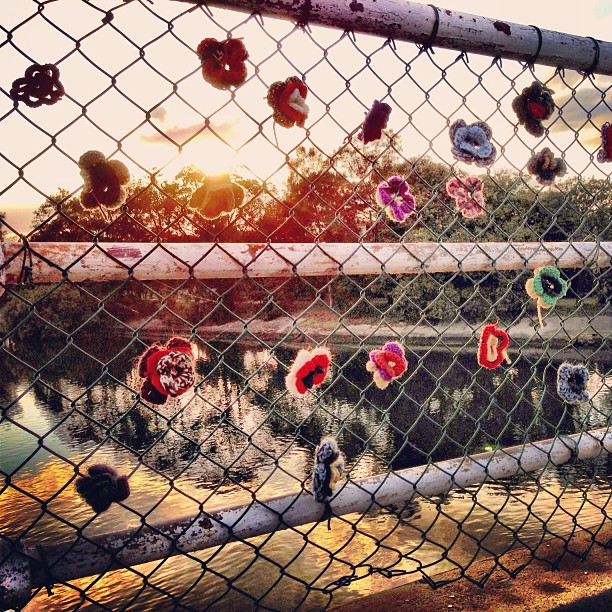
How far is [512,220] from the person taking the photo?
16.9 metres

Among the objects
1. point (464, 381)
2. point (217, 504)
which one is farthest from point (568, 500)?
point (464, 381)

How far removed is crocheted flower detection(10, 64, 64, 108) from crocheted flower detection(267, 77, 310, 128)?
45 centimetres

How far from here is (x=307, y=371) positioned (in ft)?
4.62

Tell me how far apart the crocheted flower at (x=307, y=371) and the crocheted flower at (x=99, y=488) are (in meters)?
0.47

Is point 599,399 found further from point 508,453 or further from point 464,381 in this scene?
point 508,453

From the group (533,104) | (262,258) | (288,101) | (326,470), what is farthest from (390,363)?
(533,104)

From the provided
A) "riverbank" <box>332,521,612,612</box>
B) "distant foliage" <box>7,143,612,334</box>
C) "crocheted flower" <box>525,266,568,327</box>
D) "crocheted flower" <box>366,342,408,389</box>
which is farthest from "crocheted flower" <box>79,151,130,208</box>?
"crocheted flower" <box>525,266,568,327</box>

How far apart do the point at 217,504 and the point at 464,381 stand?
8025mm

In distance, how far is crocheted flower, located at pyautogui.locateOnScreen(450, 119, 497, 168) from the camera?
1.53 meters

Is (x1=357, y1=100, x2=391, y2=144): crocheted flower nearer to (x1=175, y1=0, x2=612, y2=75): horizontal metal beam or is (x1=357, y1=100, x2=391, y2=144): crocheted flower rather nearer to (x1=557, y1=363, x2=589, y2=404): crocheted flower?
(x1=175, y1=0, x2=612, y2=75): horizontal metal beam

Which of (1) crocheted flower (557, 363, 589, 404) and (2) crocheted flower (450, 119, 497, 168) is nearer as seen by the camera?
(2) crocheted flower (450, 119, 497, 168)

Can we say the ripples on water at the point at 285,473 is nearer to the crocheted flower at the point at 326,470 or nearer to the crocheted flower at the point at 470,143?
the crocheted flower at the point at 326,470

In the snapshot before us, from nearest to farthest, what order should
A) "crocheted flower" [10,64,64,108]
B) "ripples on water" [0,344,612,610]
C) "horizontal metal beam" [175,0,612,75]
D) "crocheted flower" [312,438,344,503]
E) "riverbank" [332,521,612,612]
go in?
1. "crocheted flower" [10,64,64,108]
2. "horizontal metal beam" [175,0,612,75]
3. "crocheted flower" [312,438,344,503]
4. "riverbank" [332,521,612,612]
5. "ripples on water" [0,344,612,610]

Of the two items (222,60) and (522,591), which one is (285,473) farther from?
(222,60)
